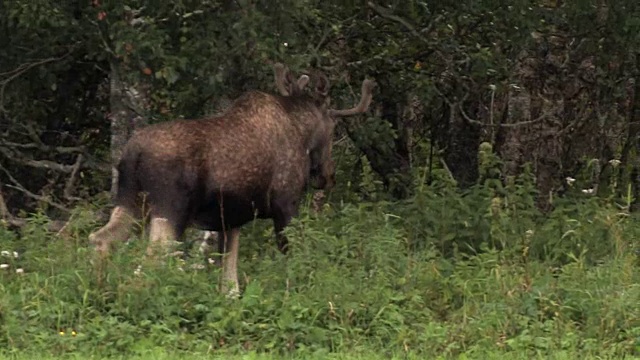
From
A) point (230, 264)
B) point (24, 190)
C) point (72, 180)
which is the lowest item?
point (24, 190)

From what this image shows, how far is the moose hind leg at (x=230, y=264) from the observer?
32.0 ft

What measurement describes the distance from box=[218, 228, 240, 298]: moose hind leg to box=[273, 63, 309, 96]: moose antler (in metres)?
1.44

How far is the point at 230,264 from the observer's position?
10.7 meters

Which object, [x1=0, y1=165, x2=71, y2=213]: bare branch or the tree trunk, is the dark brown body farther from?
[x1=0, y1=165, x2=71, y2=213]: bare branch

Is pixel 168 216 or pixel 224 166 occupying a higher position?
pixel 224 166

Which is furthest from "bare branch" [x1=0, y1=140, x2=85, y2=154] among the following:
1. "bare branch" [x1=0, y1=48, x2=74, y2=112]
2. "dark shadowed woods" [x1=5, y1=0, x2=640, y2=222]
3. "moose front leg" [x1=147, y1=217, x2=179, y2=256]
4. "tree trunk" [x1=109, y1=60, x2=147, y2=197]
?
"moose front leg" [x1=147, y1=217, x2=179, y2=256]

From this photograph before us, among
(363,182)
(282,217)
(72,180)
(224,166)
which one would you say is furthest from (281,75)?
(72,180)

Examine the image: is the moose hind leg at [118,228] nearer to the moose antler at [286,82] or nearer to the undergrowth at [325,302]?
the undergrowth at [325,302]

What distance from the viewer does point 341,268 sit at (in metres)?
10.2

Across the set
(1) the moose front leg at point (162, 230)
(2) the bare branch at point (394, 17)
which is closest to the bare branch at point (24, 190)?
(1) the moose front leg at point (162, 230)

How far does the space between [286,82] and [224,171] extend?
1589mm

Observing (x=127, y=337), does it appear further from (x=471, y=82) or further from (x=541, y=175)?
(x=541, y=175)

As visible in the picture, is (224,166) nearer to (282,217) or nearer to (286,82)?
(282,217)

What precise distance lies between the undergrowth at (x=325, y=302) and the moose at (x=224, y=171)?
0.94 ft
